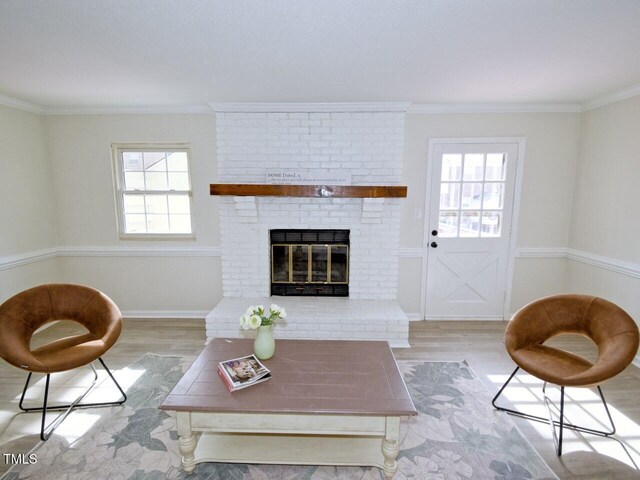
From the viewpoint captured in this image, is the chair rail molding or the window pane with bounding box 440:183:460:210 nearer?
the chair rail molding

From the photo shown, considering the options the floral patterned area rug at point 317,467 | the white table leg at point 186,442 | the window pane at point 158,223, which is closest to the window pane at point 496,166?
the floral patterned area rug at point 317,467

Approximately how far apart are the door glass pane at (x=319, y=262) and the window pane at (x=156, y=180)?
1.86 meters

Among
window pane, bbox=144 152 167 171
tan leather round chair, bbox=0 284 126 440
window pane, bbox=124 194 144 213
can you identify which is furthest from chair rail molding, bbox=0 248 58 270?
window pane, bbox=144 152 167 171

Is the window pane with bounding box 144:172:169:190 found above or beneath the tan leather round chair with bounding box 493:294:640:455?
above

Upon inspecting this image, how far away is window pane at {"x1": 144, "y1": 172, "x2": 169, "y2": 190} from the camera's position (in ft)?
12.2

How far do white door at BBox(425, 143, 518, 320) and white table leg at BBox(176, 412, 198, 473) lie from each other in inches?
112

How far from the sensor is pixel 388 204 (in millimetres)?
3543

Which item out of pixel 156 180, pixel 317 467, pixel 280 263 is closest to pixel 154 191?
pixel 156 180

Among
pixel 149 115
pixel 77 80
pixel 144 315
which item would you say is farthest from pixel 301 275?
pixel 77 80

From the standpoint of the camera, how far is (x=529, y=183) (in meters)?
3.58

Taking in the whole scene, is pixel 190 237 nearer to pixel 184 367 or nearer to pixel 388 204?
pixel 184 367

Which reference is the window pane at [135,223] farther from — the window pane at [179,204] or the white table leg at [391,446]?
the white table leg at [391,446]

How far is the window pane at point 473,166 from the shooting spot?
140 inches

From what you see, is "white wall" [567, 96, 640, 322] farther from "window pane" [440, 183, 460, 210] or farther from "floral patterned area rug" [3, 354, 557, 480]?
"floral patterned area rug" [3, 354, 557, 480]
